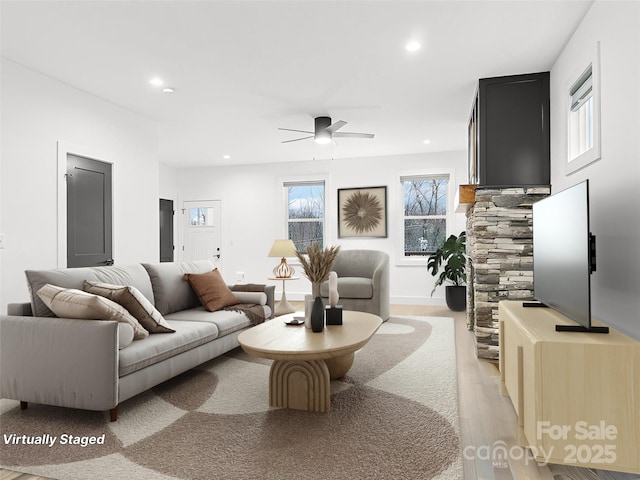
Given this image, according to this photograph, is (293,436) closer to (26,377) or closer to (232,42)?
(26,377)

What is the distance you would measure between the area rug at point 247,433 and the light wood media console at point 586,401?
0.44 m

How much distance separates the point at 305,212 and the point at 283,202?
45 centimetres

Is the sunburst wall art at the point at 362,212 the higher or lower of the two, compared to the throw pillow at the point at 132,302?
higher

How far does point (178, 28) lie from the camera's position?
3.03 meters

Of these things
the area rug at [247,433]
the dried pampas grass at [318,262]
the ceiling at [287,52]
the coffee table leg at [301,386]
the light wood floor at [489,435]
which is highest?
the ceiling at [287,52]

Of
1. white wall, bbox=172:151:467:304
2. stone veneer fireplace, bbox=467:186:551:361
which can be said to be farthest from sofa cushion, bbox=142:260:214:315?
white wall, bbox=172:151:467:304

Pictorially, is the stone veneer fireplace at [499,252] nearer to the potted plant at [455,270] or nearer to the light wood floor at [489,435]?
the light wood floor at [489,435]

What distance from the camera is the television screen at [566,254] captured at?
6.55 ft

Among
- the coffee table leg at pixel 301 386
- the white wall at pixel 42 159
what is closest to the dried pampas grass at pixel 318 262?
the coffee table leg at pixel 301 386

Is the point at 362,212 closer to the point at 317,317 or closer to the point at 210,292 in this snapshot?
the point at 210,292

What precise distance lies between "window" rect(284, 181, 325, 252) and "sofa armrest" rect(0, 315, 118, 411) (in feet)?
17.8

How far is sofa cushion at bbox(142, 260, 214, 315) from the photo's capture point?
369 centimetres

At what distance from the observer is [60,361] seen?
2441mm

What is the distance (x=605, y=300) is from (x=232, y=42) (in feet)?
10.2
